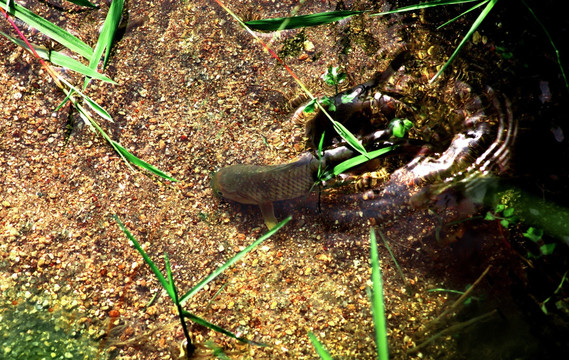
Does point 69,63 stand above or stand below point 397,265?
above

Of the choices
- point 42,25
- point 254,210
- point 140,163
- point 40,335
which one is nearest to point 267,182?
point 254,210

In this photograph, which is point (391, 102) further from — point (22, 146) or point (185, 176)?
point (22, 146)

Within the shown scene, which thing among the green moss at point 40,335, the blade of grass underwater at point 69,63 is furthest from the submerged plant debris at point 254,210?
the blade of grass underwater at point 69,63

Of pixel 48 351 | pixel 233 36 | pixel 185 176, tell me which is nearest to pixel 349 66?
pixel 233 36

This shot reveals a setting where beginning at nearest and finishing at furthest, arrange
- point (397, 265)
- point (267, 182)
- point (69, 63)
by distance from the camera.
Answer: point (69, 63)
point (397, 265)
point (267, 182)

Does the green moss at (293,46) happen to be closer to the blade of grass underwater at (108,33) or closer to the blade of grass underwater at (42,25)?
Result: the blade of grass underwater at (108,33)

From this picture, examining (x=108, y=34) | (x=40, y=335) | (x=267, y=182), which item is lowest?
(x=40, y=335)

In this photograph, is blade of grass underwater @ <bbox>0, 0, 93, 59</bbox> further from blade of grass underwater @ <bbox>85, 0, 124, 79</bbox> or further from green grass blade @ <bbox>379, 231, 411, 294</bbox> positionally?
green grass blade @ <bbox>379, 231, 411, 294</bbox>

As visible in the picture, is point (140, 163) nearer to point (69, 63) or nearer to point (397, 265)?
point (69, 63)
